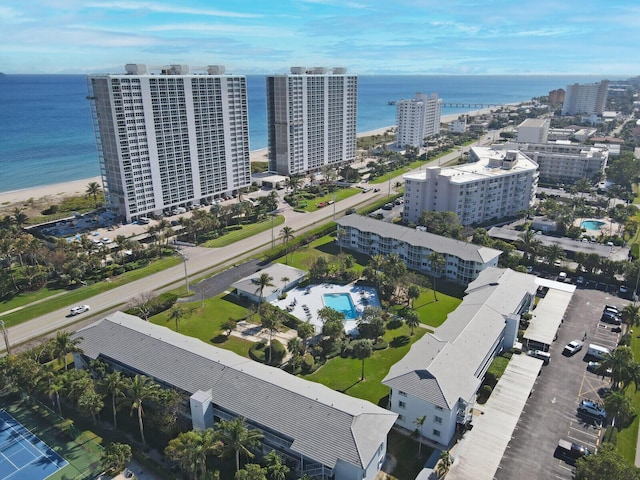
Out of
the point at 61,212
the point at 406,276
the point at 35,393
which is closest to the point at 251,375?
the point at 35,393

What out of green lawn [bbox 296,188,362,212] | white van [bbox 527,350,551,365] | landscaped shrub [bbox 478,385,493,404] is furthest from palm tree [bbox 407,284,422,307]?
green lawn [bbox 296,188,362,212]

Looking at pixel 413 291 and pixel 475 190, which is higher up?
pixel 475 190

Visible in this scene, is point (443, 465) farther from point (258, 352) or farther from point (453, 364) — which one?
point (258, 352)

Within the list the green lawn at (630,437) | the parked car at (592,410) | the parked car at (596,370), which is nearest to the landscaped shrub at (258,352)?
the parked car at (592,410)

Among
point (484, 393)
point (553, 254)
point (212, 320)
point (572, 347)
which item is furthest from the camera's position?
point (553, 254)

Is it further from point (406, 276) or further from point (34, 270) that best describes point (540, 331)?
point (34, 270)

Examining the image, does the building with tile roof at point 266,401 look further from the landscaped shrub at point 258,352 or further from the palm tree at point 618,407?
the palm tree at point 618,407

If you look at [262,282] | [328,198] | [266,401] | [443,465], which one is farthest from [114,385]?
[328,198]
